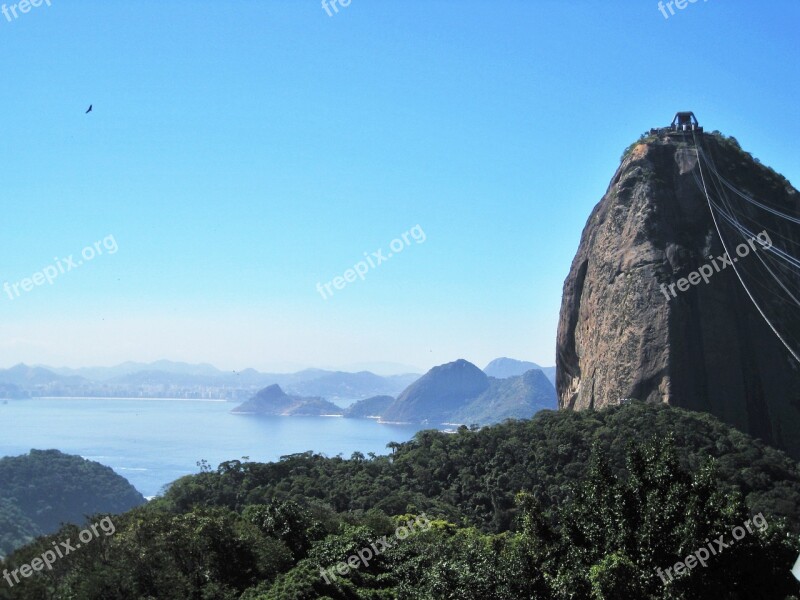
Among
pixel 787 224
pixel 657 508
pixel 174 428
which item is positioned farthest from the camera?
pixel 174 428

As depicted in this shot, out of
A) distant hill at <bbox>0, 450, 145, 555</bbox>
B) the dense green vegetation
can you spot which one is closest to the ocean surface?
distant hill at <bbox>0, 450, 145, 555</bbox>

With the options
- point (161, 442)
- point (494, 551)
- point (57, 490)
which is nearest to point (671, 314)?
point (494, 551)

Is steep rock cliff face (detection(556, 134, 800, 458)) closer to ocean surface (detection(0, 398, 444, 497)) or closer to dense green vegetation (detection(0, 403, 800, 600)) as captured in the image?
dense green vegetation (detection(0, 403, 800, 600))

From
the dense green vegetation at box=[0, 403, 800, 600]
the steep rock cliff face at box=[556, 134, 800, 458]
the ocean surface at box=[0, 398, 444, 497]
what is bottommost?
the ocean surface at box=[0, 398, 444, 497]

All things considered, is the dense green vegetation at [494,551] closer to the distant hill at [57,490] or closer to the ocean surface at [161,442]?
the distant hill at [57,490]

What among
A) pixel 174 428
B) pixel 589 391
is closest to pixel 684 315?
pixel 589 391

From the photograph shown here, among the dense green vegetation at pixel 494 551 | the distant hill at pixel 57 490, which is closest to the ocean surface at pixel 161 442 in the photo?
the distant hill at pixel 57 490

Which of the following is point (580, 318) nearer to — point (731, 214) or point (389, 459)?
point (731, 214)
